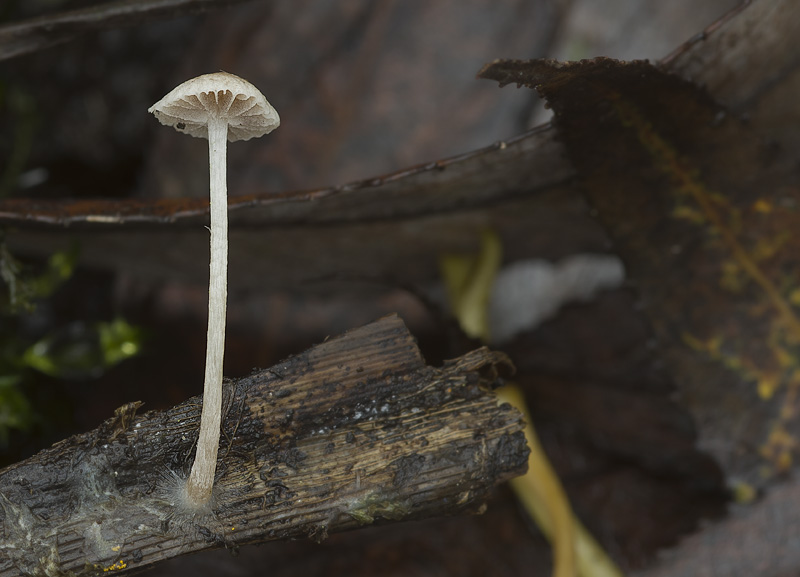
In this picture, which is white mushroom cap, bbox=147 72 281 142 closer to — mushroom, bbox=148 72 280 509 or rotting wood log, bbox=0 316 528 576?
mushroom, bbox=148 72 280 509

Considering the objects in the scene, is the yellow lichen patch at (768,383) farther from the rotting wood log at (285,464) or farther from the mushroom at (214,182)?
the mushroom at (214,182)

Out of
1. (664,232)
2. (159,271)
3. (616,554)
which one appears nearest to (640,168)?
(664,232)

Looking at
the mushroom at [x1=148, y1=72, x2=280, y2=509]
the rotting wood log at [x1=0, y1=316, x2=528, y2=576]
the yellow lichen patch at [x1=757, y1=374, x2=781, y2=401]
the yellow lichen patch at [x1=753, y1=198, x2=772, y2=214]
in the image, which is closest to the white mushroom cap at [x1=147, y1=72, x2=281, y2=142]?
the mushroom at [x1=148, y1=72, x2=280, y2=509]

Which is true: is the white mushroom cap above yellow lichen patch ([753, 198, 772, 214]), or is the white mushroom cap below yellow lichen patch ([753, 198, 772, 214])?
above

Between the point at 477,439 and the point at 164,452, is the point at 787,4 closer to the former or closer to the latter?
the point at 477,439

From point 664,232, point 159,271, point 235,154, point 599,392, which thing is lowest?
point 599,392

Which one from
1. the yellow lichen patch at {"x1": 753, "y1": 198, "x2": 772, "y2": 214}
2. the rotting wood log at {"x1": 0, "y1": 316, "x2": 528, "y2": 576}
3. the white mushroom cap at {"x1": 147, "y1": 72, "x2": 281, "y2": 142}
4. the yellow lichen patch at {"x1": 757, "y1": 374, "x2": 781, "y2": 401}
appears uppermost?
the white mushroom cap at {"x1": 147, "y1": 72, "x2": 281, "y2": 142}
